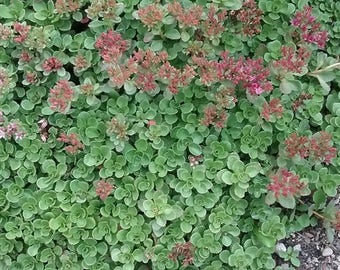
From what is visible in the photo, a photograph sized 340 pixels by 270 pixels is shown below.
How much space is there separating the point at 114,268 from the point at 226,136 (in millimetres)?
774

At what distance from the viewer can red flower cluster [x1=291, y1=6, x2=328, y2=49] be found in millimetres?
2734

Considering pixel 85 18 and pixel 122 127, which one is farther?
pixel 85 18

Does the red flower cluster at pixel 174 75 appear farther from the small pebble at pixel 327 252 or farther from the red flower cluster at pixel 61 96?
the small pebble at pixel 327 252

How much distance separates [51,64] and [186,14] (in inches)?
25.1

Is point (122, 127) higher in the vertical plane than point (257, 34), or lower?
lower

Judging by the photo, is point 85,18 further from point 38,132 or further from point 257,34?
point 257,34

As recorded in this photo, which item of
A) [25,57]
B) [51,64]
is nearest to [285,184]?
[51,64]

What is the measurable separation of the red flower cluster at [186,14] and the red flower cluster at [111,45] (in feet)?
0.83

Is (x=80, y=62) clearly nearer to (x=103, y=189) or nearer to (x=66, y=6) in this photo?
(x=66, y=6)

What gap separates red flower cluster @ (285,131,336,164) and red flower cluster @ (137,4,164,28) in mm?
775

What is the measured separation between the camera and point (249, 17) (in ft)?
9.04

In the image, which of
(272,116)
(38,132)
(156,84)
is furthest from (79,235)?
(272,116)

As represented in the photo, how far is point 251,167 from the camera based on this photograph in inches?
103

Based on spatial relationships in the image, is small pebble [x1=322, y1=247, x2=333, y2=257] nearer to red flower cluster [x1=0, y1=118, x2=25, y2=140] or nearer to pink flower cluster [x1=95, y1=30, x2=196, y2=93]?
pink flower cluster [x1=95, y1=30, x2=196, y2=93]
